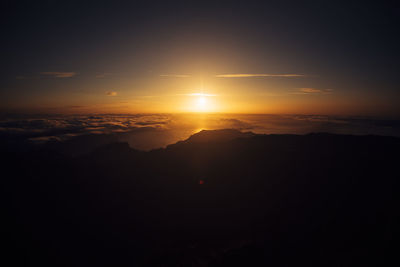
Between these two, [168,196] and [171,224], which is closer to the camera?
[171,224]

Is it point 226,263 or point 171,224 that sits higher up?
point 226,263


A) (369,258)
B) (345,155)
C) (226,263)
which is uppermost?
(345,155)

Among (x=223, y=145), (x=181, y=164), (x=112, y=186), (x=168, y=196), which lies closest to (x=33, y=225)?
(x=112, y=186)

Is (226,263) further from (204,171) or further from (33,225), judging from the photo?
(33,225)

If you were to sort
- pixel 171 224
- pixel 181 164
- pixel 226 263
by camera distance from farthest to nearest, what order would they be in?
pixel 181 164 < pixel 171 224 < pixel 226 263

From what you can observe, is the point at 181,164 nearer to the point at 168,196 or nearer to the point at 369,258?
the point at 168,196

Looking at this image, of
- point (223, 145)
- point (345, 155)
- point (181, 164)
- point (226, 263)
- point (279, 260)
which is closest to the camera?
point (226, 263)
